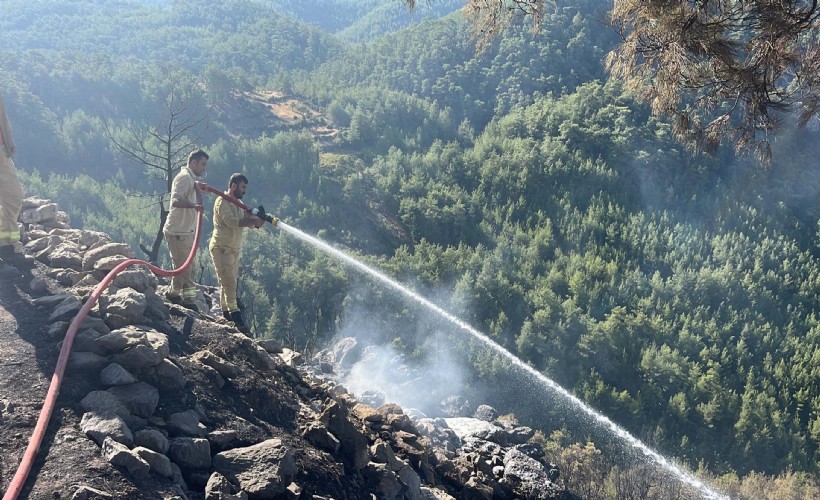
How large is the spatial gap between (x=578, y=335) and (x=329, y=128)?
3357 centimetres

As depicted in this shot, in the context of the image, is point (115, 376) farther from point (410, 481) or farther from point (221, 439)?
point (410, 481)

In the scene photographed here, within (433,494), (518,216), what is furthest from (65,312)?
(518,216)

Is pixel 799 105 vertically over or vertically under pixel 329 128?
over

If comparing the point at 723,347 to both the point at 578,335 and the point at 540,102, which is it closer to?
the point at 578,335

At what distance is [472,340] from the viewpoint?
29.8 meters

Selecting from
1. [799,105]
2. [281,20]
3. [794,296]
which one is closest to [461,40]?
[281,20]

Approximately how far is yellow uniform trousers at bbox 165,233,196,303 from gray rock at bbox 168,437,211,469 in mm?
3351

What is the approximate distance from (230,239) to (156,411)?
3.07 meters

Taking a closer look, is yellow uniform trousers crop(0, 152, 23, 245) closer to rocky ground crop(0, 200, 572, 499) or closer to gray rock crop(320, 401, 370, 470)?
rocky ground crop(0, 200, 572, 499)

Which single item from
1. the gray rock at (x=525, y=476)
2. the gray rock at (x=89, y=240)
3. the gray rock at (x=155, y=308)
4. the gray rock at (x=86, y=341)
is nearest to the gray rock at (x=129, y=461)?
the gray rock at (x=86, y=341)

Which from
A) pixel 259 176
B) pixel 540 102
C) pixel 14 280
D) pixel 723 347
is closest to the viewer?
pixel 14 280

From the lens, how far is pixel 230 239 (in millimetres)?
8336

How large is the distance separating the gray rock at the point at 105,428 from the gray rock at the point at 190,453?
31 centimetres

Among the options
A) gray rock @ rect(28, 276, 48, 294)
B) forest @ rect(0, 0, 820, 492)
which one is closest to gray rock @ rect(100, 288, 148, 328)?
gray rock @ rect(28, 276, 48, 294)
